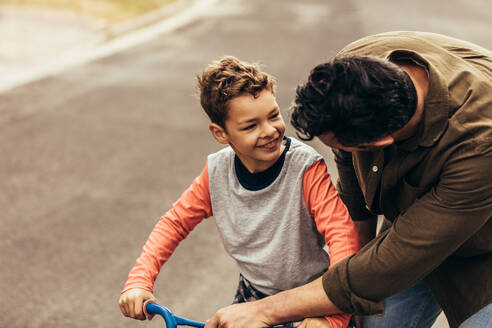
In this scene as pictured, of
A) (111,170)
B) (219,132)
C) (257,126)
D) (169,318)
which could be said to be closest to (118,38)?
(111,170)

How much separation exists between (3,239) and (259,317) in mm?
3431

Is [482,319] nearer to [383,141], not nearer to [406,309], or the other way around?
[406,309]

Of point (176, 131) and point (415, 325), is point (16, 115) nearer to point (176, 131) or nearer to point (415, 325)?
point (176, 131)

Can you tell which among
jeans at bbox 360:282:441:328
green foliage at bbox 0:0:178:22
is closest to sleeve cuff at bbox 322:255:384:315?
jeans at bbox 360:282:441:328

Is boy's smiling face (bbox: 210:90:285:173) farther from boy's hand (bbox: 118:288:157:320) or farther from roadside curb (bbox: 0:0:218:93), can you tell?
roadside curb (bbox: 0:0:218:93)

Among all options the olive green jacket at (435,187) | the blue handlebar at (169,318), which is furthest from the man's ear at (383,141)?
the blue handlebar at (169,318)

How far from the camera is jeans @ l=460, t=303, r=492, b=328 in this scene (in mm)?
1895

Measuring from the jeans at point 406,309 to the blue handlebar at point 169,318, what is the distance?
849mm

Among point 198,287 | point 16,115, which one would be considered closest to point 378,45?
point 198,287

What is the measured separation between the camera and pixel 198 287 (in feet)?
13.1

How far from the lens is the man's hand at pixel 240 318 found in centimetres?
186

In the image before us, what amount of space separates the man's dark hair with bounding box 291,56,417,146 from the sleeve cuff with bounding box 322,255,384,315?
42 centimetres

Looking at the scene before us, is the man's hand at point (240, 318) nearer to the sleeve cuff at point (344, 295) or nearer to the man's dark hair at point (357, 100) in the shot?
the sleeve cuff at point (344, 295)

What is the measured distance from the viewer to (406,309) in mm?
2365
